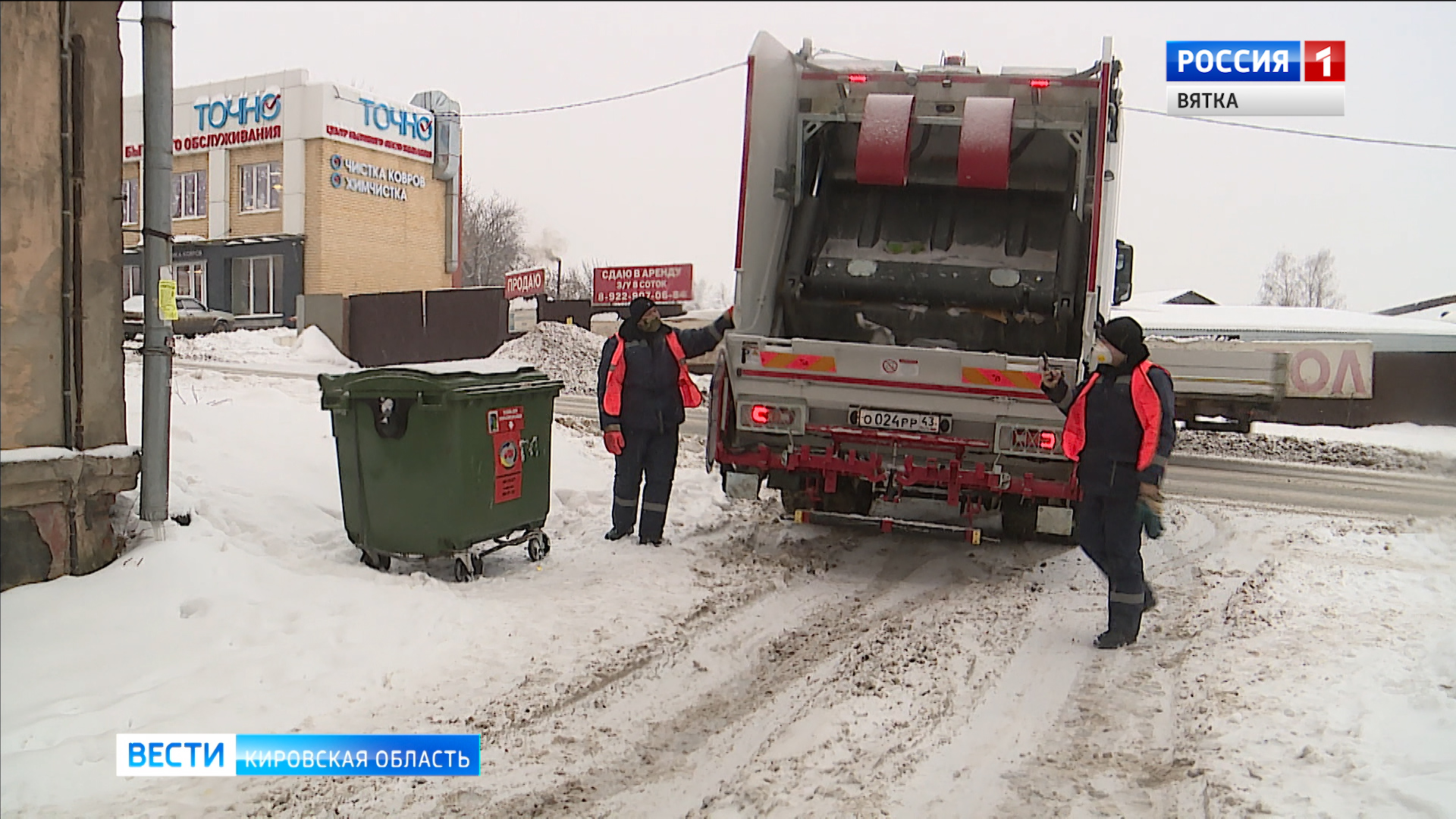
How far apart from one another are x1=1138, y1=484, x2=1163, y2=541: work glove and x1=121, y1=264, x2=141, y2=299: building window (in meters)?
4.34

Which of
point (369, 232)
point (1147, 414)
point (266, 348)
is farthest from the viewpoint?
point (369, 232)

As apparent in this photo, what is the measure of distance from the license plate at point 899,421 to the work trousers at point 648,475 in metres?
1.16

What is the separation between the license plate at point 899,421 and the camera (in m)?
6.36

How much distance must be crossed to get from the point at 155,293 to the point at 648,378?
112 inches

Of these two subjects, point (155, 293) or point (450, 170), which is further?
point (450, 170)

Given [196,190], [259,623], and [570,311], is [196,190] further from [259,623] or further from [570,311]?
[259,623]

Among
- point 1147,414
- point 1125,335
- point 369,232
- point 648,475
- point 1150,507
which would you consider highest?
point 369,232

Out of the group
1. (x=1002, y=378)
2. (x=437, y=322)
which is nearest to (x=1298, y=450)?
(x=1002, y=378)

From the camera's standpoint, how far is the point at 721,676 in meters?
4.61

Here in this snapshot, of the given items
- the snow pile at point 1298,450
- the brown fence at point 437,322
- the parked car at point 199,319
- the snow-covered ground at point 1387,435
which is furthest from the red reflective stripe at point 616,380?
the brown fence at point 437,322

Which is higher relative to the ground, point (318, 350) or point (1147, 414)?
point (1147, 414)

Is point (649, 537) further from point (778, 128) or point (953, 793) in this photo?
point (953, 793)

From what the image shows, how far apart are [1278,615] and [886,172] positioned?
3.47 metres

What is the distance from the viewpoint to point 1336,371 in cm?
1448
